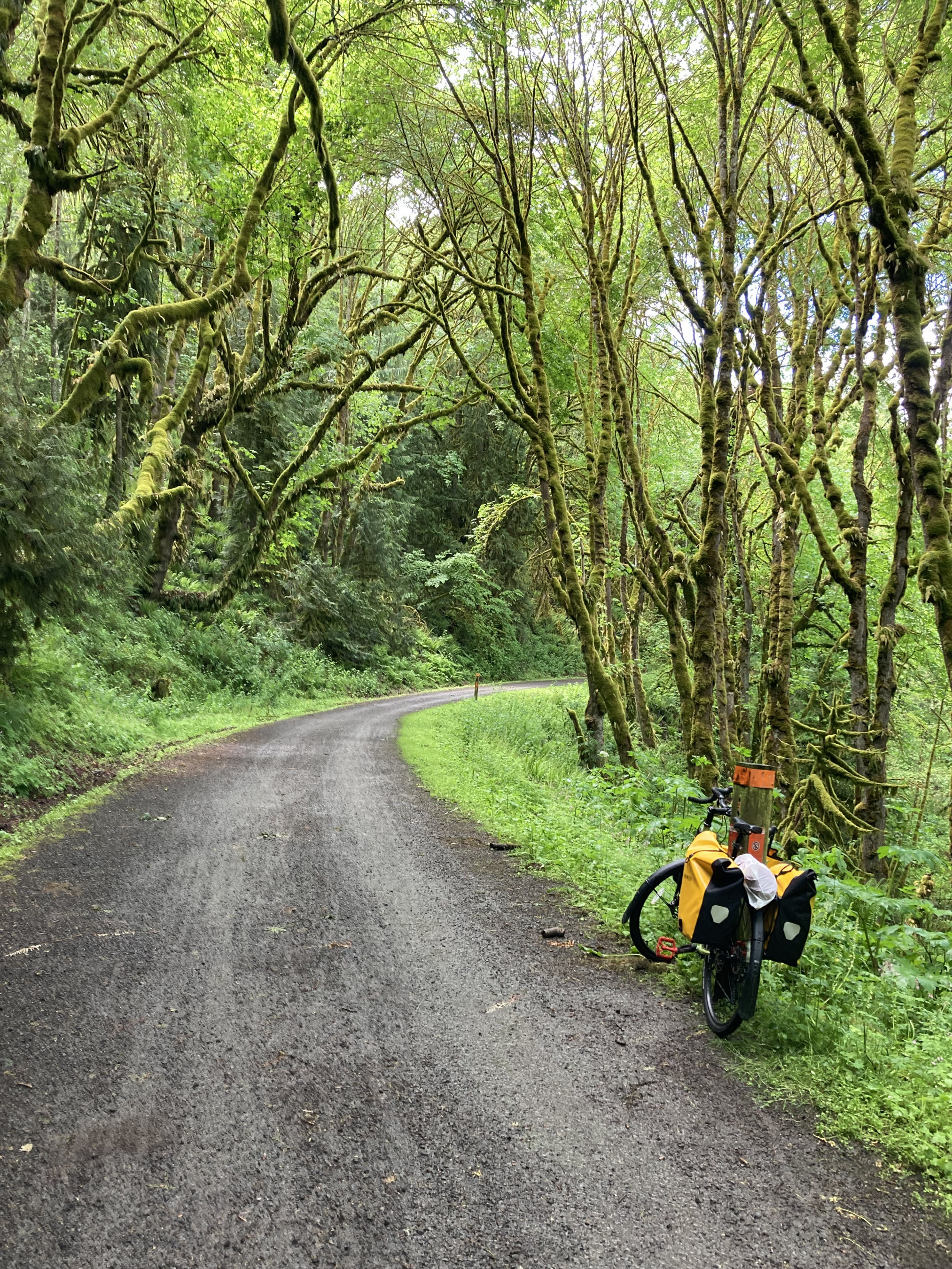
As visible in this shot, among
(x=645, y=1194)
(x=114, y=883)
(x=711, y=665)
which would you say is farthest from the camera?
(x=711, y=665)

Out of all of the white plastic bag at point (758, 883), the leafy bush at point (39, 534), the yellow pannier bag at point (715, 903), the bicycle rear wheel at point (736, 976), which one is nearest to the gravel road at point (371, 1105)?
the bicycle rear wheel at point (736, 976)

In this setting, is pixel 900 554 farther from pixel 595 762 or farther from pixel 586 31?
pixel 586 31

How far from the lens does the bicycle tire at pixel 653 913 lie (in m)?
4.04

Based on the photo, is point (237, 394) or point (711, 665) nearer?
point (711, 665)

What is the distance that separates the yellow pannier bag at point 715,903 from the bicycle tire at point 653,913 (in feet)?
0.80

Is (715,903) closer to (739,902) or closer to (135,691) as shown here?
(739,902)

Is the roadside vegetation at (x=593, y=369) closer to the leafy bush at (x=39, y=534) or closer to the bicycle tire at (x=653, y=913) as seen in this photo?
the leafy bush at (x=39, y=534)

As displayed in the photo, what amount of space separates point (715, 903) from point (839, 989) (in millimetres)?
1014

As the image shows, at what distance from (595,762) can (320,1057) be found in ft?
28.4

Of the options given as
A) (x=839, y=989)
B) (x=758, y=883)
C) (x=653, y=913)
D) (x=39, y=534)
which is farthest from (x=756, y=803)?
(x=39, y=534)

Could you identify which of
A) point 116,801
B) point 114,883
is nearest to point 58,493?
point 116,801

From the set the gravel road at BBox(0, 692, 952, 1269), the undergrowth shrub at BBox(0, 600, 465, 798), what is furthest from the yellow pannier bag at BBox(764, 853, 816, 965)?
the undergrowth shrub at BBox(0, 600, 465, 798)

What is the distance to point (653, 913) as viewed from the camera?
4789mm

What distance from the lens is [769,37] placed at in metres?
7.82
